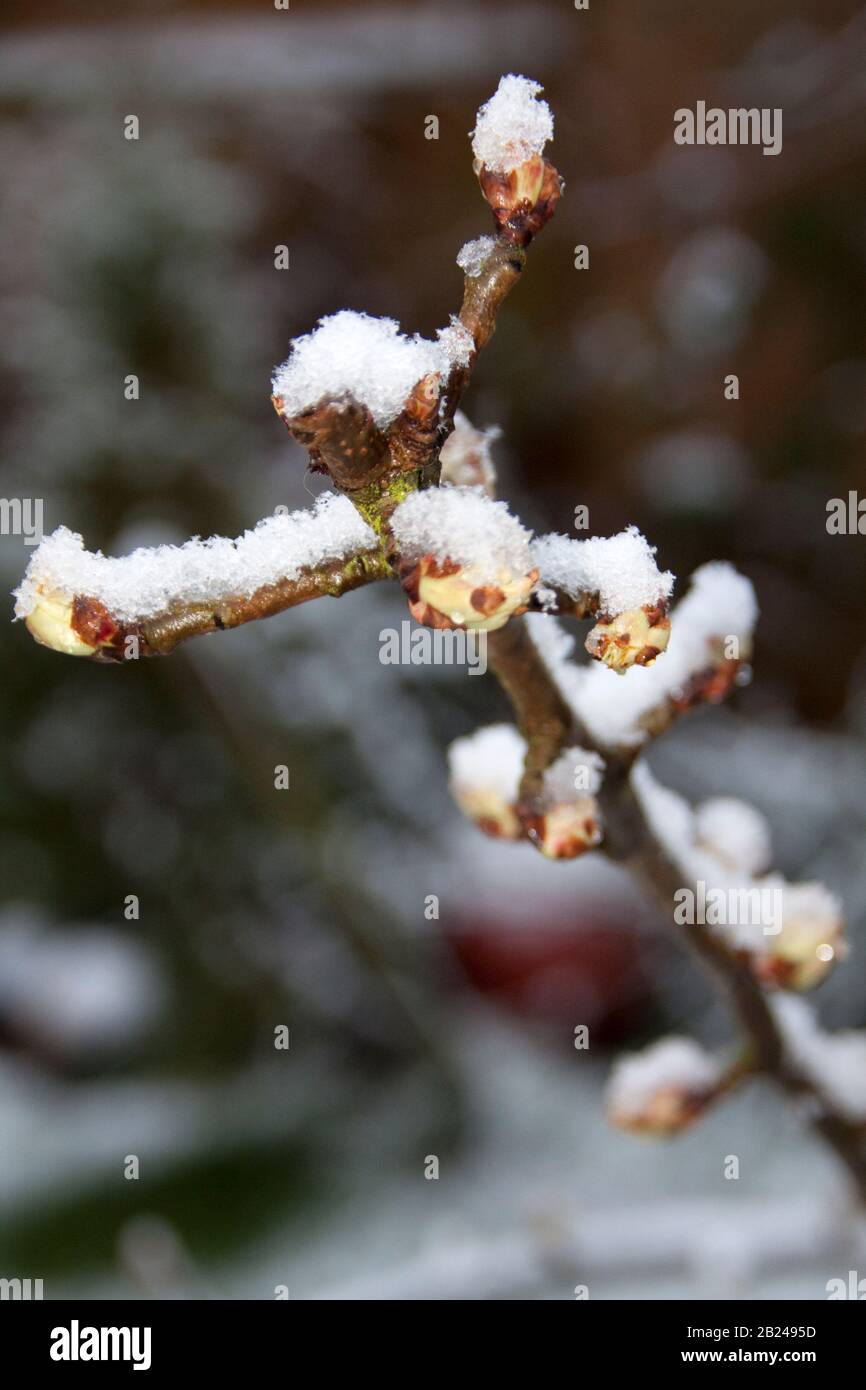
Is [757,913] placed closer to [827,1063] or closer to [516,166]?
[827,1063]

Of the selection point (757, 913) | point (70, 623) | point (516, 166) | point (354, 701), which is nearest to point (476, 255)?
point (516, 166)

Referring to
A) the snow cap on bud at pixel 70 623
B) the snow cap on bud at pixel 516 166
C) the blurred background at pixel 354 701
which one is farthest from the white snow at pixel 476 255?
the blurred background at pixel 354 701

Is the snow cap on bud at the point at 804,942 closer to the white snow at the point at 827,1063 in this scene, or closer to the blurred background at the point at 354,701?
the white snow at the point at 827,1063

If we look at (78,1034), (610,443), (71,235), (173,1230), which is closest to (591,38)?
(610,443)

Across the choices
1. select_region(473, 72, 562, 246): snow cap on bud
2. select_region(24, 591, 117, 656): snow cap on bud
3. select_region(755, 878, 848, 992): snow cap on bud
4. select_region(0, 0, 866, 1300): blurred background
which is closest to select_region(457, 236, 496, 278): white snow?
select_region(473, 72, 562, 246): snow cap on bud

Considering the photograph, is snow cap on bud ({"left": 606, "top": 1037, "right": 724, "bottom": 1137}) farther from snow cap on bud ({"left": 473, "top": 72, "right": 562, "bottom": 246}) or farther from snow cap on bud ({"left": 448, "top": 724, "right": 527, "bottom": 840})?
snow cap on bud ({"left": 473, "top": 72, "right": 562, "bottom": 246})
